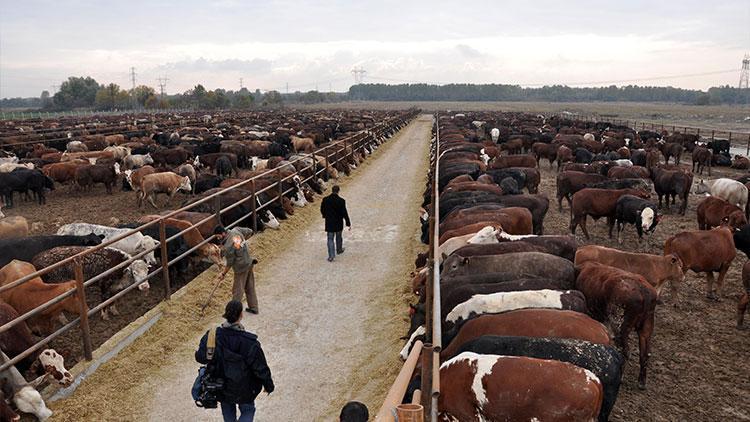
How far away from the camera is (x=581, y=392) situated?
4.68 meters

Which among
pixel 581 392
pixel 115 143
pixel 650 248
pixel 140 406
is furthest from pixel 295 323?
pixel 115 143

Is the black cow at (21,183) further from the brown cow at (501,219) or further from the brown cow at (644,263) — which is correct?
the brown cow at (644,263)

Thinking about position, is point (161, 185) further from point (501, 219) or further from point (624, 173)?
point (624, 173)

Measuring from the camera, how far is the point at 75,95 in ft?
460

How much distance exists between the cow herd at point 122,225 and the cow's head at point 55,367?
11 millimetres

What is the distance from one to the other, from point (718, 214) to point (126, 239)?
13548 mm

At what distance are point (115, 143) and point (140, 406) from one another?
3062cm

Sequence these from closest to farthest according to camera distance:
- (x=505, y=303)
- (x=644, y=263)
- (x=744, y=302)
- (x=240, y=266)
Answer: (x=505, y=303) → (x=240, y=266) → (x=744, y=302) → (x=644, y=263)

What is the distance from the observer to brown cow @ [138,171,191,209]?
59.8ft

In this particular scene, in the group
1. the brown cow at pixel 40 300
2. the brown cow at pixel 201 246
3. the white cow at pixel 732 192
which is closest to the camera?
the brown cow at pixel 40 300

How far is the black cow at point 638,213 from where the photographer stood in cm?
1322

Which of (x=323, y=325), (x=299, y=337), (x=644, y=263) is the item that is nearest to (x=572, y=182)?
(x=644, y=263)

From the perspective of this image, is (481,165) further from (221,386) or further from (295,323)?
(221,386)

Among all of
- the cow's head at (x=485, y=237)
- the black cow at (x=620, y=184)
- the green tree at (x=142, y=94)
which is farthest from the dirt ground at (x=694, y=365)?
the green tree at (x=142, y=94)
